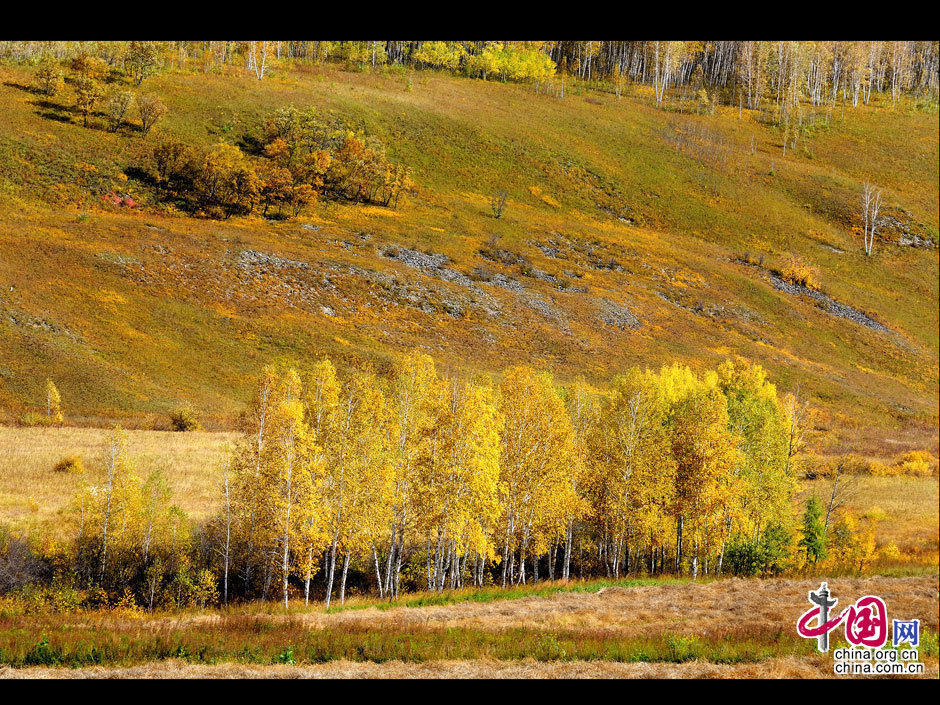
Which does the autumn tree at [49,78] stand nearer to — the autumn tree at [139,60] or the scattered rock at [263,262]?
the autumn tree at [139,60]

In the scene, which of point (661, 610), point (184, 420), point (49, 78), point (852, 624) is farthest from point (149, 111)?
point (852, 624)

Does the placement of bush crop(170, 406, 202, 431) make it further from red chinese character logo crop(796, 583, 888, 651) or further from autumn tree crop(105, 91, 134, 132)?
autumn tree crop(105, 91, 134, 132)

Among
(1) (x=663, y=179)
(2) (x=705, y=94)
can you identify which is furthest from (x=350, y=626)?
(2) (x=705, y=94)

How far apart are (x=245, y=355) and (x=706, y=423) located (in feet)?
77.8

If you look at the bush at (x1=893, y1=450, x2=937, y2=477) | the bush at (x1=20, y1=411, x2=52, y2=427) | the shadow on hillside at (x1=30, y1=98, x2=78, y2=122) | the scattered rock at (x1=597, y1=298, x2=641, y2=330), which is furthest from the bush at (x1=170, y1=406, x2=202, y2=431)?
the shadow on hillside at (x1=30, y1=98, x2=78, y2=122)

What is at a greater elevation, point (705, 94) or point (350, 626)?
point (705, 94)

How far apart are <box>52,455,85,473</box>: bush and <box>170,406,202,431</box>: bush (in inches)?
199

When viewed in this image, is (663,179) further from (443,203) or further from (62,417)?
(62,417)

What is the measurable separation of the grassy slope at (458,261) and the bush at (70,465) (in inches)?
123

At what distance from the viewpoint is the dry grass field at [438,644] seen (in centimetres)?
1677

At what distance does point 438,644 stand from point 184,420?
16798 mm

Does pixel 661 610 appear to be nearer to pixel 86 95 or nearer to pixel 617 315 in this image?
pixel 617 315

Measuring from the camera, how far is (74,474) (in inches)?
941

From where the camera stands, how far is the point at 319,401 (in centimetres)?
2666
